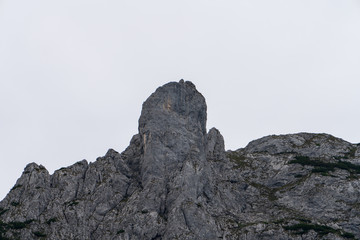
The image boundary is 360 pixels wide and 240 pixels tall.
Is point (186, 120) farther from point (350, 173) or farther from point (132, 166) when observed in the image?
point (350, 173)

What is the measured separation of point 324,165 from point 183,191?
1823 inches

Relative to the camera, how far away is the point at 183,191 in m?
120

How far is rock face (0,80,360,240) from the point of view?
113m

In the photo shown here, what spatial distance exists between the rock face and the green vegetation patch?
0.27m

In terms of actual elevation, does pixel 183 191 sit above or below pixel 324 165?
below

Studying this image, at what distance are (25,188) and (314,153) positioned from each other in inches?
3242

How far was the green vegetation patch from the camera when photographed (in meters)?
141

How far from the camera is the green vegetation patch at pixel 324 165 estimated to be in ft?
463

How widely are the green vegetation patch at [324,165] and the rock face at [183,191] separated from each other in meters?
0.27

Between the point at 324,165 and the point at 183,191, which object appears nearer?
the point at 183,191

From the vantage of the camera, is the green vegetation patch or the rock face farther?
the green vegetation patch

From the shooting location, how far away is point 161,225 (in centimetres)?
11288

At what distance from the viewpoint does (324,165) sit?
14462cm

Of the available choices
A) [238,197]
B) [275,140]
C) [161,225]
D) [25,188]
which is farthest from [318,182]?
[25,188]
